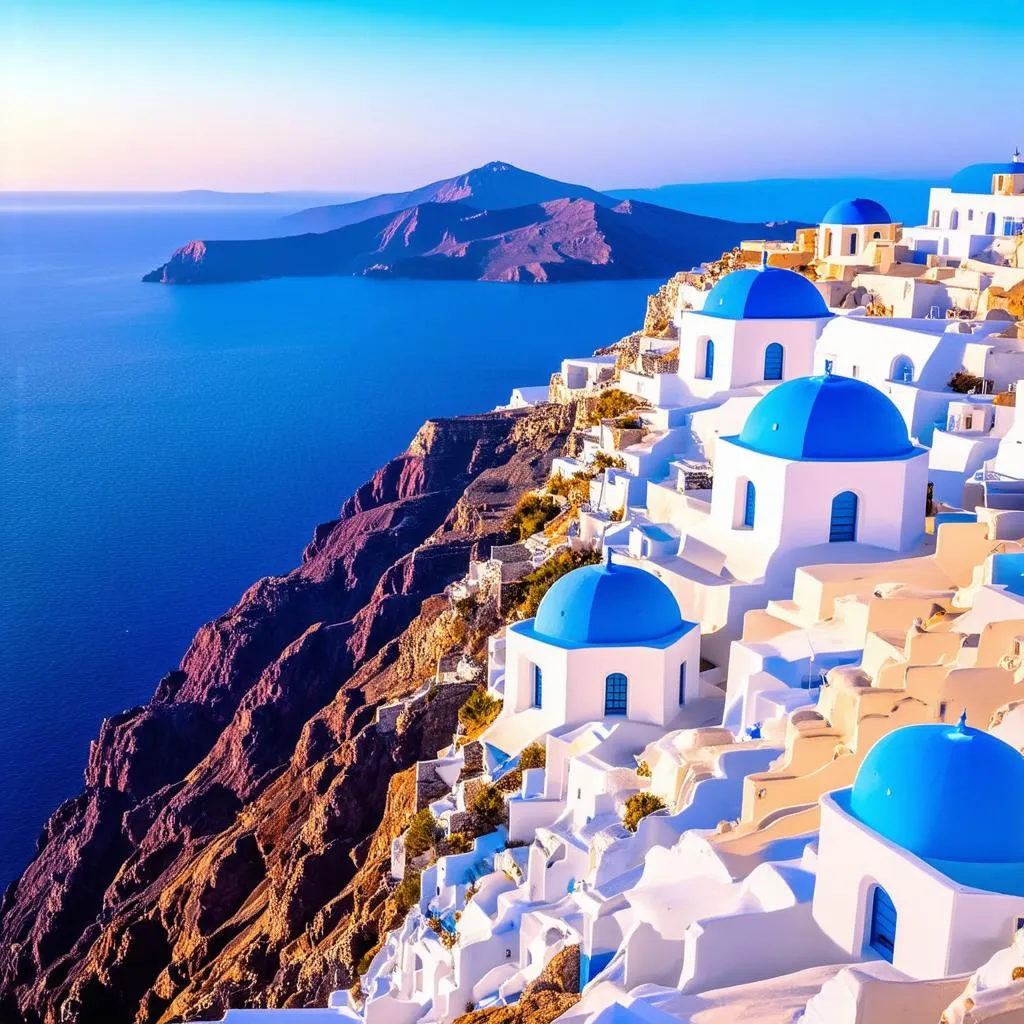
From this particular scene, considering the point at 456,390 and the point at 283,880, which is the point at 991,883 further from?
the point at 456,390

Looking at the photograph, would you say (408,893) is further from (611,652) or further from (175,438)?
(175,438)

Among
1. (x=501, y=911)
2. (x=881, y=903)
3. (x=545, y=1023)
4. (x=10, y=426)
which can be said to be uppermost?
(x=881, y=903)

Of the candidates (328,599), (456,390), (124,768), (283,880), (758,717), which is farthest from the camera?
(456,390)

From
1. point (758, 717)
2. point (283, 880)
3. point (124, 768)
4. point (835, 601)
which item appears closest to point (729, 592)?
point (835, 601)

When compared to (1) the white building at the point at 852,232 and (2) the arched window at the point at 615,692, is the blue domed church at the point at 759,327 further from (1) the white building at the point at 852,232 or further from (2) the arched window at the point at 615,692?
(2) the arched window at the point at 615,692

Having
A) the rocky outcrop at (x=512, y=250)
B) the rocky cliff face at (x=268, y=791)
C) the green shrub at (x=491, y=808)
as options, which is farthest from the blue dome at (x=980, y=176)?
the rocky outcrop at (x=512, y=250)

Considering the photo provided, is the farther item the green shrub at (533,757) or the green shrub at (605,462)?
the green shrub at (605,462)

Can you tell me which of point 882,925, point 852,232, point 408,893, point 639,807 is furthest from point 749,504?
point 852,232
